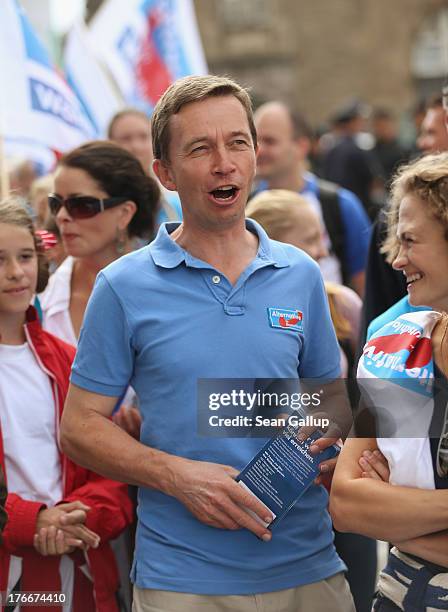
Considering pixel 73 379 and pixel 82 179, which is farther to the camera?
pixel 82 179

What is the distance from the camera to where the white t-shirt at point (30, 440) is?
136 inches

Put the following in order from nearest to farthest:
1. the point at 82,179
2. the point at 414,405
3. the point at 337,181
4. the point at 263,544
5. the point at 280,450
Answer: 1. the point at 414,405
2. the point at 280,450
3. the point at 263,544
4. the point at 82,179
5. the point at 337,181

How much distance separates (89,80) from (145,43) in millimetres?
888

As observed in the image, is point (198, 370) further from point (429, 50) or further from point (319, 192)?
point (429, 50)

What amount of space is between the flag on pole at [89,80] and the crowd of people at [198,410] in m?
3.19

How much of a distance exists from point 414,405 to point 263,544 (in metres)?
0.62

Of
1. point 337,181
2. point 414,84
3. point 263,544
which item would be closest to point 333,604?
point 263,544

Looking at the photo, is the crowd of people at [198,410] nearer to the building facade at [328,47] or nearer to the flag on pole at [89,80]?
the flag on pole at [89,80]

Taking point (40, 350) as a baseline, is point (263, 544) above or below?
below

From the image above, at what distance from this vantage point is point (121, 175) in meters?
4.18

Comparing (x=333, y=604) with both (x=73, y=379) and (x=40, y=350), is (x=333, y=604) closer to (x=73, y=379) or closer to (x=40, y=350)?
(x=73, y=379)

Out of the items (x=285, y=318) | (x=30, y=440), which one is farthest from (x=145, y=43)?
(x=285, y=318)

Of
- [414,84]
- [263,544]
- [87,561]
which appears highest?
[263,544]

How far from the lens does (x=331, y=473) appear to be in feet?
9.45
